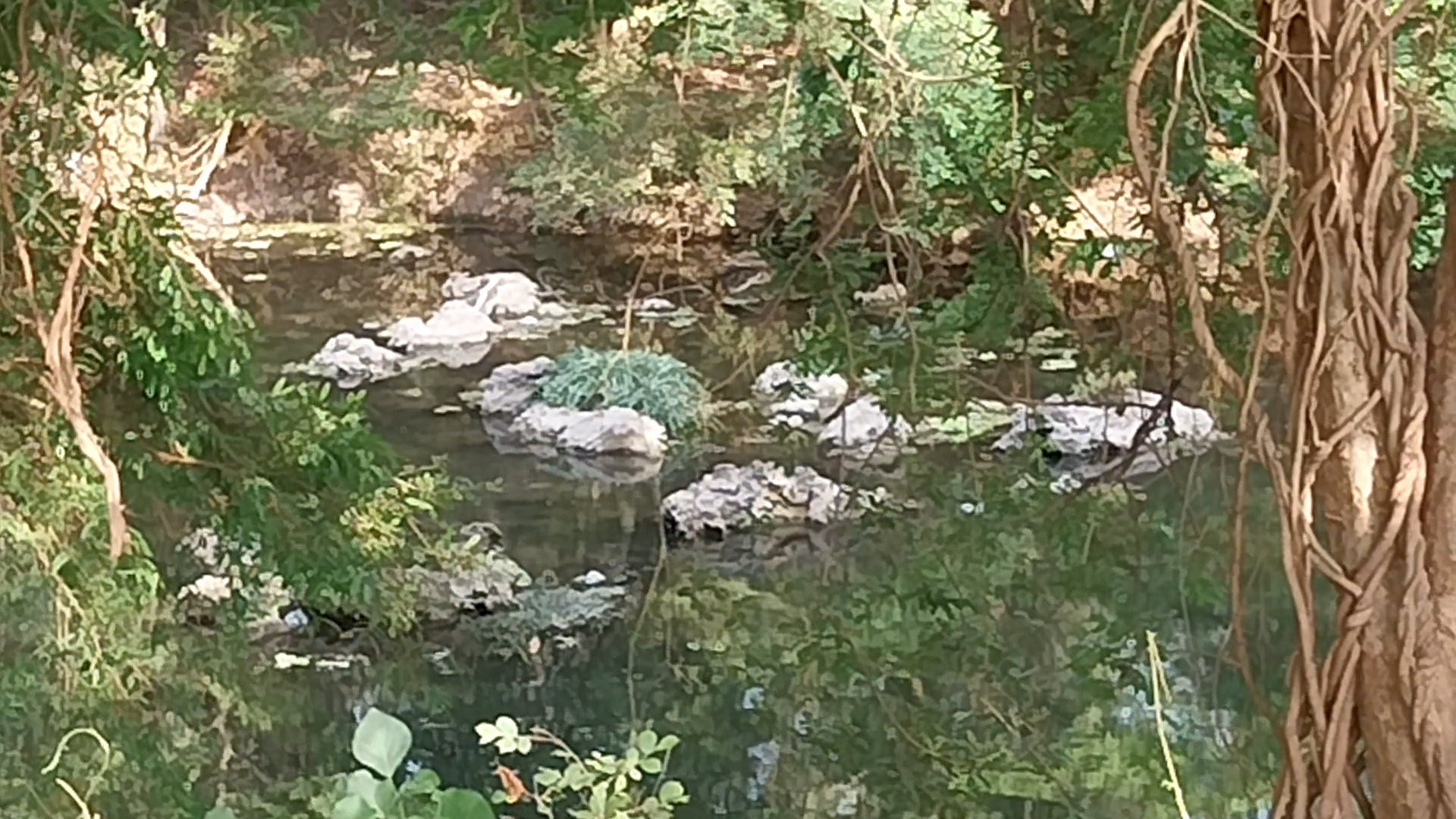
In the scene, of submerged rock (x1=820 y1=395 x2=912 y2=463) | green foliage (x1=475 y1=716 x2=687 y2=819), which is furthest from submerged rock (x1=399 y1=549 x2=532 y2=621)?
green foliage (x1=475 y1=716 x2=687 y2=819)

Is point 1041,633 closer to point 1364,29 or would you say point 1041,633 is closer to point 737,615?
point 737,615

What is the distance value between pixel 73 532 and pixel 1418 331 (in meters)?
1.10

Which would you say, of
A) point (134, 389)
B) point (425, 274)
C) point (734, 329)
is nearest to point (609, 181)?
point (734, 329)

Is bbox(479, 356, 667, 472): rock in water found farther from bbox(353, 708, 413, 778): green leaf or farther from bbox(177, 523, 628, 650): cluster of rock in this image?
bbox(353, 708, 413, 778): green leaf

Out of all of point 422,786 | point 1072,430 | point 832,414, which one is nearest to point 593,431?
point 832,414

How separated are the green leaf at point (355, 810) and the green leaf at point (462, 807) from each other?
0.06ft

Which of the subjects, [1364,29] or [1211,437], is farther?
[1211,437]

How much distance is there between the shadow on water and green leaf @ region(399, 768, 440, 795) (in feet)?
1.48

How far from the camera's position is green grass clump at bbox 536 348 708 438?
2.44 metres

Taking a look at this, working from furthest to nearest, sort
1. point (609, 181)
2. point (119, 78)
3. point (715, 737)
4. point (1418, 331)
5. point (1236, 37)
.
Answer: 1. point (609, 181)
2. point (715, 737)
3. point (119, 78)
4. point (1236, 37)
5. point (1418, 331)

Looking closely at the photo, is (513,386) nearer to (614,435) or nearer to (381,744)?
(614,435)

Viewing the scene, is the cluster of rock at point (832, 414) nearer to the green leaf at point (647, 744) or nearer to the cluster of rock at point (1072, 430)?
the cluster of rock at point (1072, 430)

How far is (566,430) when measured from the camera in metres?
3.15

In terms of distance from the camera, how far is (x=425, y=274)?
3863 mm
